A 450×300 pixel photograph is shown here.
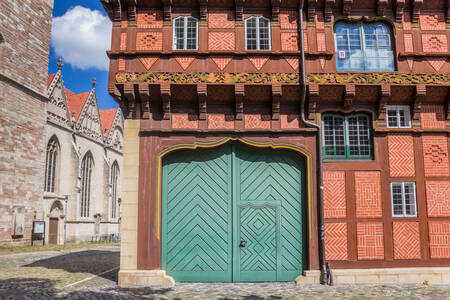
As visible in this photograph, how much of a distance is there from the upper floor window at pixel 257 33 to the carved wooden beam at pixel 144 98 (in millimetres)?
3129

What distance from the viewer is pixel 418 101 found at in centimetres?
1162

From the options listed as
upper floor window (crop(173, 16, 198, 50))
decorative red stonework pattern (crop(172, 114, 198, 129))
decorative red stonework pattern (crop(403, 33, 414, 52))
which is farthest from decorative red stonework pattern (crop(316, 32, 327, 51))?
decorative red stonework pattern (crop(172, 114, 198, 129))

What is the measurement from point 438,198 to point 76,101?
125 feet

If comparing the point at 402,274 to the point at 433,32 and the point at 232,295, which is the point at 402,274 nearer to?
the point at 232,295

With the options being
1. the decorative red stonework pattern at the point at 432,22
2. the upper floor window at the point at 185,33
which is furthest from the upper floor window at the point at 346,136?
the upper floor window at the point at 185,33

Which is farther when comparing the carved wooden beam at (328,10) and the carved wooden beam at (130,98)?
the carved wooden beam at (328,10)

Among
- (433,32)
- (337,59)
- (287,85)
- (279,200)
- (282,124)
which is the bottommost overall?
(279,200)

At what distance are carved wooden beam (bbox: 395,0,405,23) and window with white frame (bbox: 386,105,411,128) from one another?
255cm

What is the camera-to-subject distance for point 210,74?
11.3m

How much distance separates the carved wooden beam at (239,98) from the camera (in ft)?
36.6

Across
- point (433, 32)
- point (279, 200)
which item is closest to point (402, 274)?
point (279, 200)

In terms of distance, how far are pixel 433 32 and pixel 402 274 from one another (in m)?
6.98

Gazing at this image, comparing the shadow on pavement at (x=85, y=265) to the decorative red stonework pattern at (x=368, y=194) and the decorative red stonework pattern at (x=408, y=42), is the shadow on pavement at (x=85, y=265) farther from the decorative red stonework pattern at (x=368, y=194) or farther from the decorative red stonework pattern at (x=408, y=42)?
the decorative red stonework pattern at (x=408, y=42)

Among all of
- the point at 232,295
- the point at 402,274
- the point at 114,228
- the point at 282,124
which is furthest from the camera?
the point at 114,228
